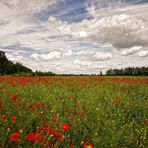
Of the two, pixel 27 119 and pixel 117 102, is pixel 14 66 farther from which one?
pixel 27 119

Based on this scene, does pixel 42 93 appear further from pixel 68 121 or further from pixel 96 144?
pixel 96 144

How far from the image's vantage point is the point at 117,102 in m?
8.75

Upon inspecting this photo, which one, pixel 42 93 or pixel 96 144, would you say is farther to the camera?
pixel 42 93

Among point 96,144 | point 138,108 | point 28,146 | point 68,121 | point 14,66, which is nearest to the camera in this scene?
point 28,146

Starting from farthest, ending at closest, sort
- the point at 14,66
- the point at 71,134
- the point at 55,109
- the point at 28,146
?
the point at 14,66 < the point at 55,109 < the point at 71,134 < the point at 28,146

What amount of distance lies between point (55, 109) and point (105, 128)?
1.48 m

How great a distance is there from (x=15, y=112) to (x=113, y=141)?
198 cm

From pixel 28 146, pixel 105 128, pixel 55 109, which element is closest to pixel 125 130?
pixel 105 128

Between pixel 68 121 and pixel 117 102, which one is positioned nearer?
pixel 68 121

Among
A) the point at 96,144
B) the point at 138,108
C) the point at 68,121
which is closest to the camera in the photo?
the point at 96,144

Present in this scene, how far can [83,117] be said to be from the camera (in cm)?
622

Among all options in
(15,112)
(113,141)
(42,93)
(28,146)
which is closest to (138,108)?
(42,93)

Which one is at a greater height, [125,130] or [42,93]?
[42,93]

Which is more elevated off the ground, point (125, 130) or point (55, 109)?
point (55, 109)
